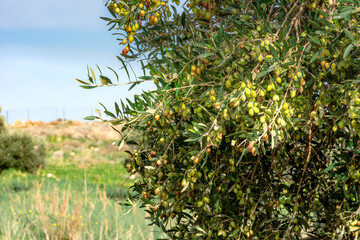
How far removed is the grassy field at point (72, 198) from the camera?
589cm

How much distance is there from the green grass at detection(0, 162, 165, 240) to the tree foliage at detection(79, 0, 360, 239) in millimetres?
429

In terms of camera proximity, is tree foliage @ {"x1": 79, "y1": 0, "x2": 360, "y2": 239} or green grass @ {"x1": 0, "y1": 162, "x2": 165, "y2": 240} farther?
green grass @ {"x1": 0, "y1": 162, "x2": 165, "y2": 240}

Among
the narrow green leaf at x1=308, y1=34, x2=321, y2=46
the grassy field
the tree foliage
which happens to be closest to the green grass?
the grassy field

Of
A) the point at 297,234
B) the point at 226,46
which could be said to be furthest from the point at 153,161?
the point at 297,234

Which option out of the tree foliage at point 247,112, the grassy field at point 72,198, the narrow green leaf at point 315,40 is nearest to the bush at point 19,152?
the grassy field at point 72,198

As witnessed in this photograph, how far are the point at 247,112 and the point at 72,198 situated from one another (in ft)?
26.8

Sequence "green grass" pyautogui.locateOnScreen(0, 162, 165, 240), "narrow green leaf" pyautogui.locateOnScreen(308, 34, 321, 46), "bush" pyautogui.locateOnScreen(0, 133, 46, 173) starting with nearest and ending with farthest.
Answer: "narrow green leaf" pyautogui.locateOnScreen(308, 34, 321, 46) → "green grass" pyautogui.locateOnScreen(0, 162, 165, 240) → "bush" pyautogui.locateOnScreen(0, 133, 46, 173)

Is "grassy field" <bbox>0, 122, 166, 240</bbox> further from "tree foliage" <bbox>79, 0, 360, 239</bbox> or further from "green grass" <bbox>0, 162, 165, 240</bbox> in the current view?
"tree foliage" <bbox>79, 0, 360, 239</bbox>

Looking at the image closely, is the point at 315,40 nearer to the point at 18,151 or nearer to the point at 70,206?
the point at 70,206

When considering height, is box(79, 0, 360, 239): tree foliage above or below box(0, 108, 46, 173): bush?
above

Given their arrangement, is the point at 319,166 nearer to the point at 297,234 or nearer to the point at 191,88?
the point at 297,234

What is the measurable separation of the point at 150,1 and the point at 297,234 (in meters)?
1.50

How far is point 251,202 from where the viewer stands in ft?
6.86

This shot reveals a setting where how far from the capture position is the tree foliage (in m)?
1.70
